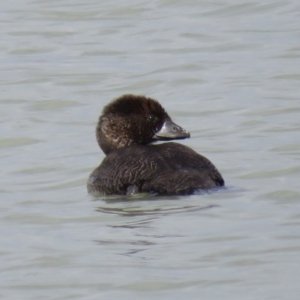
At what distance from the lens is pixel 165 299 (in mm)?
7594

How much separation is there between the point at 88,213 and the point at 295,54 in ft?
24.8

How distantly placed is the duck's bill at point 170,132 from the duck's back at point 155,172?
0.44 metres

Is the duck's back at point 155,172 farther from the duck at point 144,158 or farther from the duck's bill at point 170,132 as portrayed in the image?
the duck's bill at point 170,132

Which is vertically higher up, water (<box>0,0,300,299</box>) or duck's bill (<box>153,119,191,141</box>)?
duck's bill (<box>153,119,191,141</box>)

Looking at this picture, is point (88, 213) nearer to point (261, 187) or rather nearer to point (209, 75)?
point (261, 187)

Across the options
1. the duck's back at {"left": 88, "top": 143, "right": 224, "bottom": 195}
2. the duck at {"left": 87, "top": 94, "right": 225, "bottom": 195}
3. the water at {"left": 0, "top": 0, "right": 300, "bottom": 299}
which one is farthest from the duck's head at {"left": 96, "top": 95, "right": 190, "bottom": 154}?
the water at {"left": 0, "top": 0, "right": 300, "bottom": 299}

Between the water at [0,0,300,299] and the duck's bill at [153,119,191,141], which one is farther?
the duck's bill at [153,119,191,141]

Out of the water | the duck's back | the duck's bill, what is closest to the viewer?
the water

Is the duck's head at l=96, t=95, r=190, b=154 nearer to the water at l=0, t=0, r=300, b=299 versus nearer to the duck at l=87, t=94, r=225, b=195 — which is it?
the duck at l=87, t=94, r=225, b=195

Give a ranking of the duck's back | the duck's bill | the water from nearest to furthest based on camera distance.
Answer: the water < the duck's back < the duck's bill

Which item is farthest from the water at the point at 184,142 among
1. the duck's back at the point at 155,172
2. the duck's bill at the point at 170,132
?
the duck's bill at the point at 170,132

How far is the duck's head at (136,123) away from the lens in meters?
11.0

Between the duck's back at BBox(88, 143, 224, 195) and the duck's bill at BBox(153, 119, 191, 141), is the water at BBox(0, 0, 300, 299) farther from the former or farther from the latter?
the duck's bill at BBox(153, 119, 191, 141)

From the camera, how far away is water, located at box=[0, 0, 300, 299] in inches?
321
